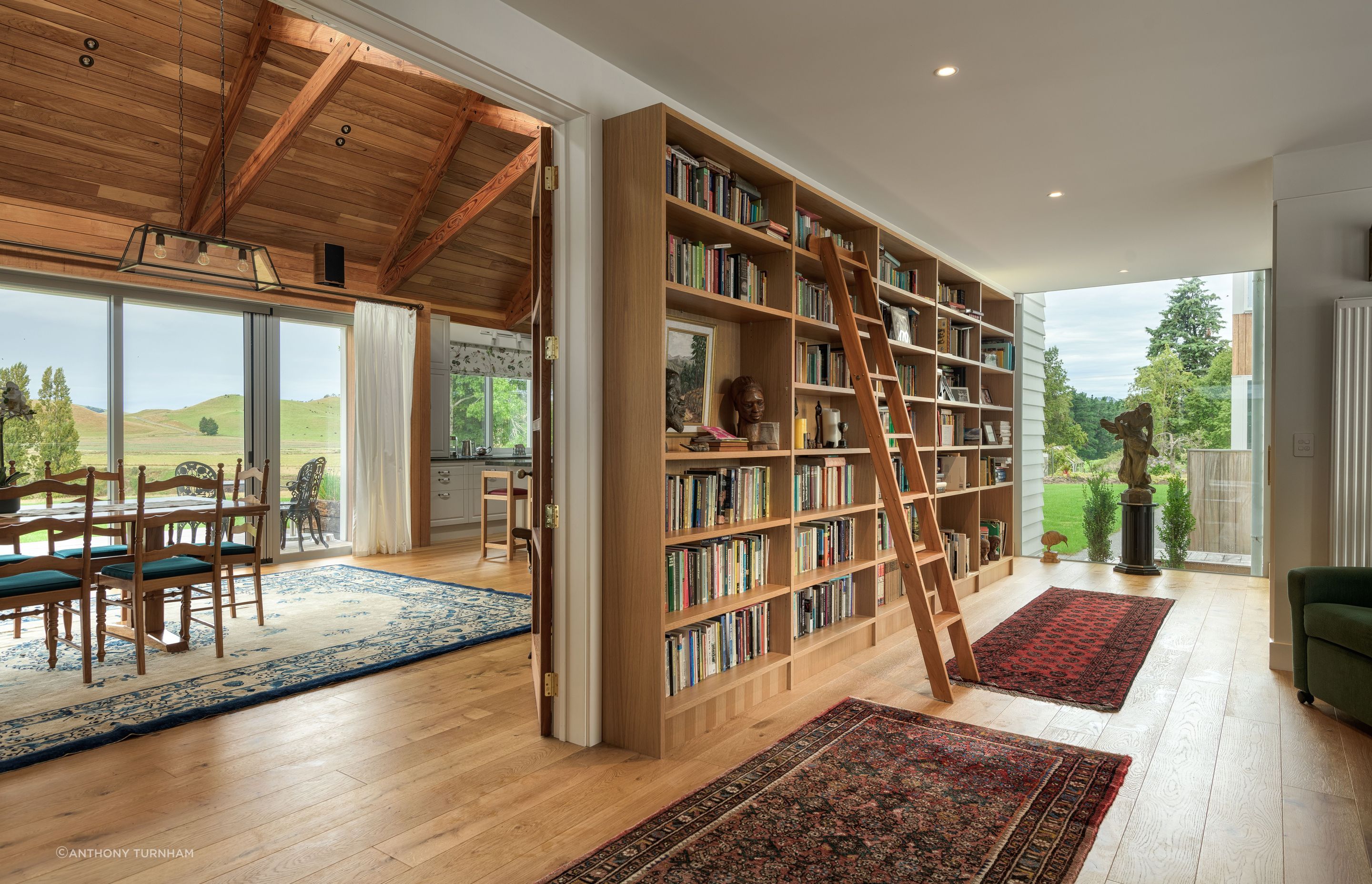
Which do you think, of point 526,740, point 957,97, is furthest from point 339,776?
point 957,97

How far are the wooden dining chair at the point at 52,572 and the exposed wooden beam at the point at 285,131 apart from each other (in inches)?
84.4

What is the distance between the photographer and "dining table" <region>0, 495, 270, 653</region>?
402 cm

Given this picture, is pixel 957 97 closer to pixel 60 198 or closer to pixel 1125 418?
pixel 1125 418

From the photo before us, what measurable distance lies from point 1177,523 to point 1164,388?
1370 mm

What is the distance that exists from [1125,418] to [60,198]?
8995 mm

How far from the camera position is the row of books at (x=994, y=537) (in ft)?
22.2

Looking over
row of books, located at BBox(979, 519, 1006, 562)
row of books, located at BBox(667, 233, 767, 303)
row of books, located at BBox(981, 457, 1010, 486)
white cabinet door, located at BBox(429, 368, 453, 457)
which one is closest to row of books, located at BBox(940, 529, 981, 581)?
row of books, located at BBox(979, 519, 1006, 562)

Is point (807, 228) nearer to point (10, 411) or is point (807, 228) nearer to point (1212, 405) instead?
point (1212, 405)

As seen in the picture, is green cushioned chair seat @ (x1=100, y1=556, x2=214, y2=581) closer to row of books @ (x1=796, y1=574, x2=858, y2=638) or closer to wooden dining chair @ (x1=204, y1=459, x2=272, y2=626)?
wooden dining chair @ (x1=204, y1=459, x2=272, y2=626)

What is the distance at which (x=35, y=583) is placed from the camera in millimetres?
3701

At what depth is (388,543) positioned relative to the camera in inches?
308

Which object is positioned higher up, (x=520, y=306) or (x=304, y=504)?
(x=520, y=306)

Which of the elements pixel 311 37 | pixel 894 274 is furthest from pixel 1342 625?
pixel 311 37

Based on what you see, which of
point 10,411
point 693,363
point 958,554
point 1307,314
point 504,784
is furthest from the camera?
point 958,554
